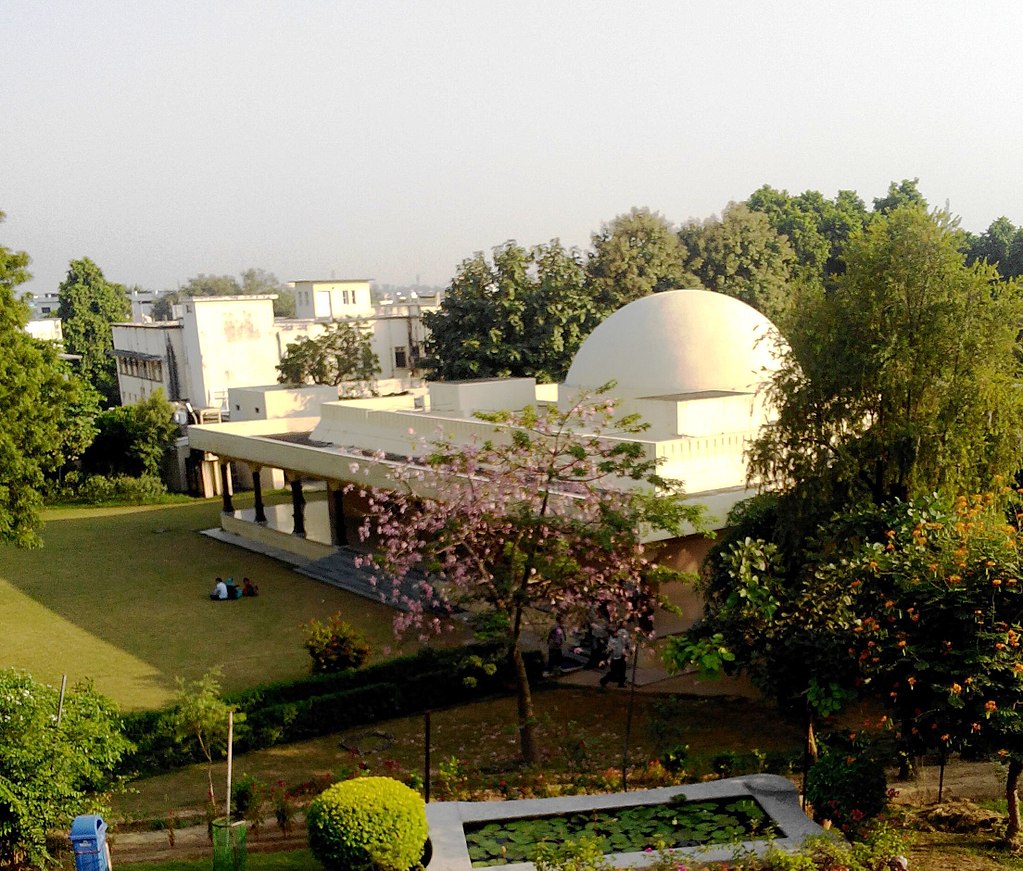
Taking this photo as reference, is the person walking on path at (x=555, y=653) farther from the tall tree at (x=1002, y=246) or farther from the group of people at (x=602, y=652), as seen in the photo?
the tall tree at (x=1002, y=246)

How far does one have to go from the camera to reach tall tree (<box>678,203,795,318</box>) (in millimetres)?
43875

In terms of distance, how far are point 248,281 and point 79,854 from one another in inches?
5184

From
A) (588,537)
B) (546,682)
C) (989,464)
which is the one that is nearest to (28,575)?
(546,682)

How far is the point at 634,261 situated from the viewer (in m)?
41.5

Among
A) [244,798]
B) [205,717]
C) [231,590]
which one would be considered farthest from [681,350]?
[244,798]

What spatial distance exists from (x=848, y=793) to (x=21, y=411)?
16492 millimetres

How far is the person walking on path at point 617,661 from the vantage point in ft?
52.7

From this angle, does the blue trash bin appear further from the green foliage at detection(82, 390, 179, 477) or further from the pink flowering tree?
the green foliage at detection(82, 390, 179, 477)

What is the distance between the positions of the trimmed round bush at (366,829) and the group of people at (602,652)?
22.2 feet

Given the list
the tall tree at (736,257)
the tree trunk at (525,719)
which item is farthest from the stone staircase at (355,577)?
the tall tree at (736,257)

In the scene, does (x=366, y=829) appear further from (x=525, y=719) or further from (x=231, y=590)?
(x=231, y=590)

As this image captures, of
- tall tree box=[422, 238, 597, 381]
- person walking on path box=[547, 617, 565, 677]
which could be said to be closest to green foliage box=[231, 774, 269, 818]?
person walking on path box=[547, 617, 565, 677]

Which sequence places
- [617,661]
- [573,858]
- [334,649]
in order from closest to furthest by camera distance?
[573,858] → [617,661] → [334,649]

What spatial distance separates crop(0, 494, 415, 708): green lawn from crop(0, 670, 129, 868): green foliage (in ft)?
20.0
